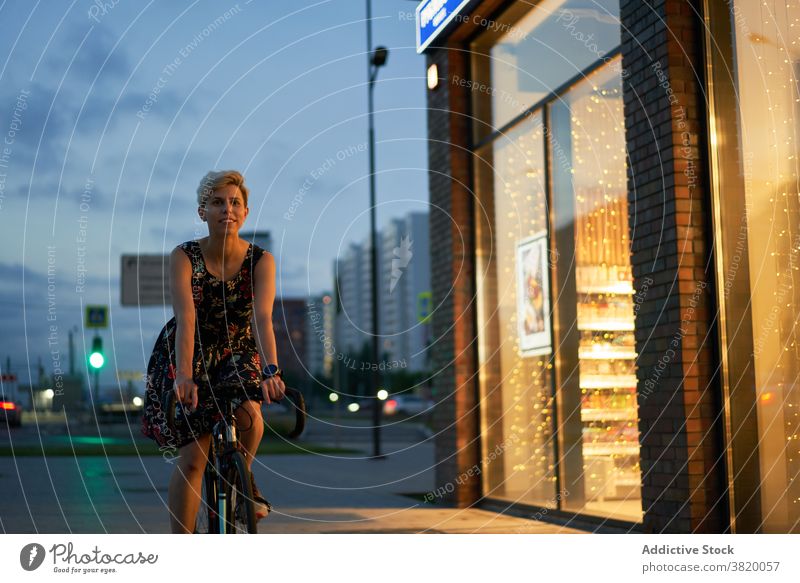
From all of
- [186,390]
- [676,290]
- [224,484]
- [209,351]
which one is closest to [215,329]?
[209,351]

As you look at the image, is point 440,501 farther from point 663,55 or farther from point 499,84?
point 663,55

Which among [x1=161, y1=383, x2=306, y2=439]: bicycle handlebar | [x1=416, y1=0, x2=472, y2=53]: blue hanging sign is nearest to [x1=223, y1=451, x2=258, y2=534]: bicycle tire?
[x1=161, y1=383, x2=306, y2=439]: bicycle handlebar

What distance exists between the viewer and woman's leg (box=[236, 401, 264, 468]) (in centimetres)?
486

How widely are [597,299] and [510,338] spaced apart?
6.01ft

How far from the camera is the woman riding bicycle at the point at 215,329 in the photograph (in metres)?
4.87

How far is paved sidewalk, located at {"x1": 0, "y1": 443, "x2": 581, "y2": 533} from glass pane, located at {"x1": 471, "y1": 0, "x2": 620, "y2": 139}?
3.81 m

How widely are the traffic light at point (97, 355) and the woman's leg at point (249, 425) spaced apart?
57.1 feet

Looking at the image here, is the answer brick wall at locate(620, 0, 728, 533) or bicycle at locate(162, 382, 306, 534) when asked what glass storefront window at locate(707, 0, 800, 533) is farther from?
bicycle at locate(162, 382, 306, 534)

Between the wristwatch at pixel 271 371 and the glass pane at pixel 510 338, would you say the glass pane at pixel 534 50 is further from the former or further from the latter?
the wristwatch at pixel 271 371

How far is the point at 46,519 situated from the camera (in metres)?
9.13

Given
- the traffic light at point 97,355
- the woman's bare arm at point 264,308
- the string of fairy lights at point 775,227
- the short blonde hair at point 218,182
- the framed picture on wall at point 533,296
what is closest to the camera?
the woman's bare arm at point 264,308

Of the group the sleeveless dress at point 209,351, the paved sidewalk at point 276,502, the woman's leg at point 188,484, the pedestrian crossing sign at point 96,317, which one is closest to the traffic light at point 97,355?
the pedestrian crossing sign at point 96,317

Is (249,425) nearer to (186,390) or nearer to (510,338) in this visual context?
(186,390)
